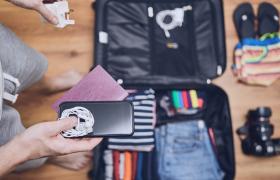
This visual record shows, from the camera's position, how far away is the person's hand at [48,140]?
0.67m

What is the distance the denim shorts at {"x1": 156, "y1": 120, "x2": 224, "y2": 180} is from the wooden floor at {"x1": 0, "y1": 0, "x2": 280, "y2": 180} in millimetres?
150

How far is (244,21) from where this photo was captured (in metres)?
1.38

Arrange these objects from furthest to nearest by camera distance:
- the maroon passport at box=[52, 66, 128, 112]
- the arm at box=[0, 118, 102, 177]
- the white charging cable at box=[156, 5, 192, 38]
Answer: the white charging cable at box=[156, 5, 192, 38] < the maroon passport at box=[52, 66, 128, 112] < the arm at box=[0, 118, 102, 177]

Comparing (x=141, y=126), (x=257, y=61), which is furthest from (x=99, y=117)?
(x=257, y=61)

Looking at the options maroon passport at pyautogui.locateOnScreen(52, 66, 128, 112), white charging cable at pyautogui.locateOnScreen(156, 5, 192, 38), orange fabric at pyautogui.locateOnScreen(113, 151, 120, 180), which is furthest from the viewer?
white charging cable at pyautogui.locateOnScreen(156, 5, 192, 38)

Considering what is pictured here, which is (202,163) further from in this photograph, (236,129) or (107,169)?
(107,169)

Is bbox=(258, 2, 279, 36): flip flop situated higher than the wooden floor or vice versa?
bbox=(258, 2, 279, 36): flip flop

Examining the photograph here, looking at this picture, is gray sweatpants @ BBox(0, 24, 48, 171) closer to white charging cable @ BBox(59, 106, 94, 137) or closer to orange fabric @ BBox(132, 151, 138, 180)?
white charging cable @ BBox(59, 106, 94, 137)

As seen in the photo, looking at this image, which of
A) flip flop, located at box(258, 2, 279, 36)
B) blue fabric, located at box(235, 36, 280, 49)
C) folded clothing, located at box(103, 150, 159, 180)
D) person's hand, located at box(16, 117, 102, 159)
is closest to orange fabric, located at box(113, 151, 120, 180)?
folded clothing, located at box(103, 150, 159, 180)

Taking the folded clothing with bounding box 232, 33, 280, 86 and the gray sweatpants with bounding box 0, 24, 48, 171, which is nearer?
the gray sweatpants with bounding box 0, 24, 48, 171

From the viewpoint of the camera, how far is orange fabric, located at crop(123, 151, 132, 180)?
1196 millimetres

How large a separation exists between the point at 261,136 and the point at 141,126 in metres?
0.41

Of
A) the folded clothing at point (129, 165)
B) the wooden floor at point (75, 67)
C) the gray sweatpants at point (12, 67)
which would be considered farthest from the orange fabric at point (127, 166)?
the gray sweatpants at point (12, 67)

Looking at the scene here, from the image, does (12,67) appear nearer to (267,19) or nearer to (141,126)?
(141,126)
